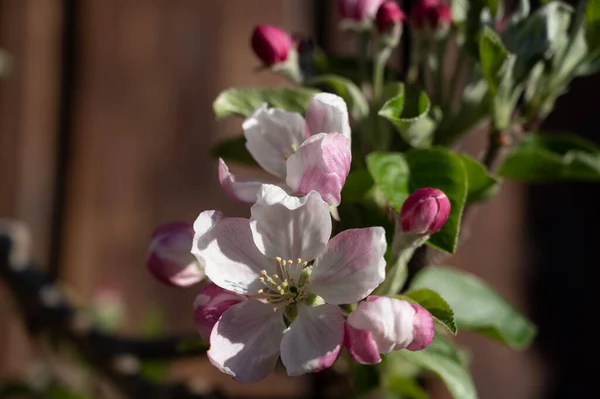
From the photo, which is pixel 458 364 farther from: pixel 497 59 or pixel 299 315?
pixel 497 59

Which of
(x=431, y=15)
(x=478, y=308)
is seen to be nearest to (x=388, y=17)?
(x=431, y=15)

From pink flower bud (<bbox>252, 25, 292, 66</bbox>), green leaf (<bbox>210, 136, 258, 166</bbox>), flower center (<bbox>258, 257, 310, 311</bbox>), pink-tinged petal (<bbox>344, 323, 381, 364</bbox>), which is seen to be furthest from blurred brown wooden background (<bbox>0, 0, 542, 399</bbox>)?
pink-tinged petal (<bbox>344, 323, 381, 364</bbox>)

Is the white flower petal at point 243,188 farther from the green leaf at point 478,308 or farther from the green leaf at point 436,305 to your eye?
the green leaf at point 478,308

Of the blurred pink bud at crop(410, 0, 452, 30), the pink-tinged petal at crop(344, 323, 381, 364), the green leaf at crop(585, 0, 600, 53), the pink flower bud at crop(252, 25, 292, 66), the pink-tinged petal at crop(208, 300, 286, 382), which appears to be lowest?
the pink-tinged petal at crop(208, 300, 286, 382)

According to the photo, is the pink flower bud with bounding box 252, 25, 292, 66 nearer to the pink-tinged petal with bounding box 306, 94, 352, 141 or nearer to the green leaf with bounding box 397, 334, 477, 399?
the pink-tinged petal with bounding box 306, 94, 352, 141

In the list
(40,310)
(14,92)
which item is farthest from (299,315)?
(14,92)

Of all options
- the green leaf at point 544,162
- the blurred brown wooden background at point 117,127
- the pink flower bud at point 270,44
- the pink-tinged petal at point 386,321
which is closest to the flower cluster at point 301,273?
the pink-tinged petal at point 386,321
